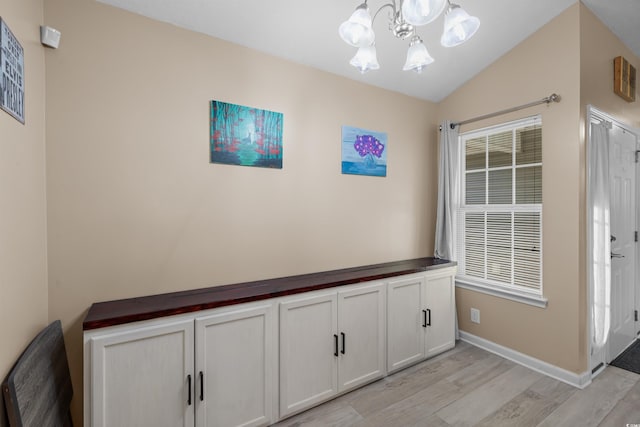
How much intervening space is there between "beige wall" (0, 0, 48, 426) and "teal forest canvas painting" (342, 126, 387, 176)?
1.97 metres

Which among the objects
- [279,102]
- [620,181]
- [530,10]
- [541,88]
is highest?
[530,10]

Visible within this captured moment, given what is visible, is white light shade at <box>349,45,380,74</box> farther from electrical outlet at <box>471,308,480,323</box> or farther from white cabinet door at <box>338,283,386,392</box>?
electrical outlet at <box>471,308,480,323</box>

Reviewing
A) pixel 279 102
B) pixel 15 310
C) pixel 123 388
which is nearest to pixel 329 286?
pixel 123 388

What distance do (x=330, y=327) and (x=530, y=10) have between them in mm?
2801

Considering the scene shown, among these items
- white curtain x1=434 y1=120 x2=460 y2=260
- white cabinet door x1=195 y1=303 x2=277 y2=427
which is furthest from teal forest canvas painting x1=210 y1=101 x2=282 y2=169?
white curtain x1=434 y1=120 x2=460 y2=260

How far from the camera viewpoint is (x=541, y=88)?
8.06 feet

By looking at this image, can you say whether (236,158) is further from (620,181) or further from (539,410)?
(620,181)

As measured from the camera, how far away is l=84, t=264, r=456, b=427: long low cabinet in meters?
1.46

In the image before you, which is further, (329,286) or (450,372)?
(450,372)

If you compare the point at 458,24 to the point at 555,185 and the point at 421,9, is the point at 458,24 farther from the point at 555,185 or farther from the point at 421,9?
the point at 555,185

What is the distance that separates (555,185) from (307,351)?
2301 mm

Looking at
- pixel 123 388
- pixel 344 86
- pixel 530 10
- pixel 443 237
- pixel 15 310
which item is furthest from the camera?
pixel 443 237

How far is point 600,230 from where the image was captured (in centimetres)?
245

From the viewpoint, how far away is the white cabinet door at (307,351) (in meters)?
1.92
